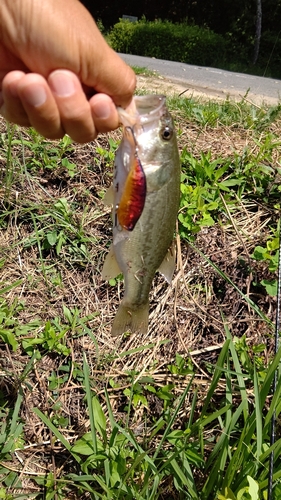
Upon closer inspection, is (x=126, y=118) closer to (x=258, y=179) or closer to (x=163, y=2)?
Result: (x=258, y=179)

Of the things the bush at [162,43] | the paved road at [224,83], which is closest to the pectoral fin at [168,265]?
the paved road at [224,83]

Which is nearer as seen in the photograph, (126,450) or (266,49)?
(126,450)

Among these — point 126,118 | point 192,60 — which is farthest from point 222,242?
point 192,60

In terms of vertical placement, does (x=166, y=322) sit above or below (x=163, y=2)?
below

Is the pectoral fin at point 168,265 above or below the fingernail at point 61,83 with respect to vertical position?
below

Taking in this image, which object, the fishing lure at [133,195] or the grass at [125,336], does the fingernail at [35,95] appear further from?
the grass at [125,336]

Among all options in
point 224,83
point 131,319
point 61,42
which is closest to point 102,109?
point 61,42
